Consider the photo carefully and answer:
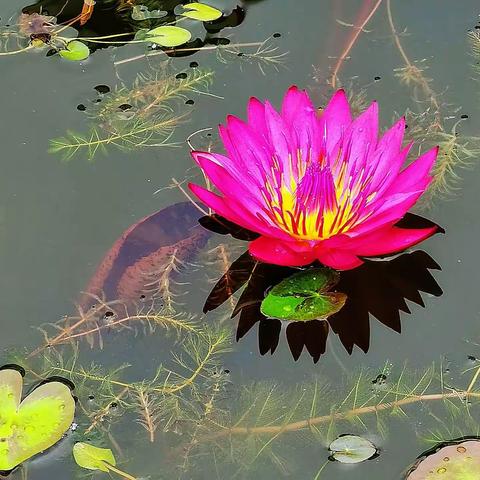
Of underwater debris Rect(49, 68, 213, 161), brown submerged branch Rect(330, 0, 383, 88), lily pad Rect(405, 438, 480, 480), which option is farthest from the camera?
brown submerged branch Rect(330, 0, 383, 88)

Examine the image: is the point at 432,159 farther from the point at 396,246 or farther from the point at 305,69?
the point at 305,69

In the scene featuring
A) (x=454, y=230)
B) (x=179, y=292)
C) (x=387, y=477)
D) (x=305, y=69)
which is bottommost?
(x=387, y=477)

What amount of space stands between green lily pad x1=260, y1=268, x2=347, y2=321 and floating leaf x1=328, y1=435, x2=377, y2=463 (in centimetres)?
33

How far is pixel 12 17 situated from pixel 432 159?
1613 millimetres

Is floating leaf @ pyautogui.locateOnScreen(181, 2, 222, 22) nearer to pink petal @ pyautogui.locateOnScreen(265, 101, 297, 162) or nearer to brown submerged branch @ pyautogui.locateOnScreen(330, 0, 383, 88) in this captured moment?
brown submerged branch @ pyautogui.locateOnScreen(330, 0, 383, 88)

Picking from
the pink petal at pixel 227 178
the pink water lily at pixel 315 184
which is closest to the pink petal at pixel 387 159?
the pink water lily at pixel 315 184

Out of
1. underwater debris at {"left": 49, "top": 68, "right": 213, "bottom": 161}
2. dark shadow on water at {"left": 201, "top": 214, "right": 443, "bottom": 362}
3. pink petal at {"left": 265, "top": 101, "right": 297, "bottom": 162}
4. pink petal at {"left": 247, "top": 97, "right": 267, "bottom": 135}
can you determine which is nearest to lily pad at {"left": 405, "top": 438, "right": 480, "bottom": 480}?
dark shadow on water at {"left": 201, "top": 214, "right": 443, "bottom": 362}

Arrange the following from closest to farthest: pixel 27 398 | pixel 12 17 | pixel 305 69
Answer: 1. pixel 27 398
2. pixel 305 69
3. pixel 12 17

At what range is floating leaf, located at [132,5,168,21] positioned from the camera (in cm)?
291

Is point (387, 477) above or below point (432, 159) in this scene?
below

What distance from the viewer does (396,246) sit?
6.93ft

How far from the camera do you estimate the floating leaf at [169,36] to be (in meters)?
2.79

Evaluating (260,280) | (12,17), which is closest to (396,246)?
(260,280)

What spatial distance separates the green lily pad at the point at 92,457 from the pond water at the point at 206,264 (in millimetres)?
29
